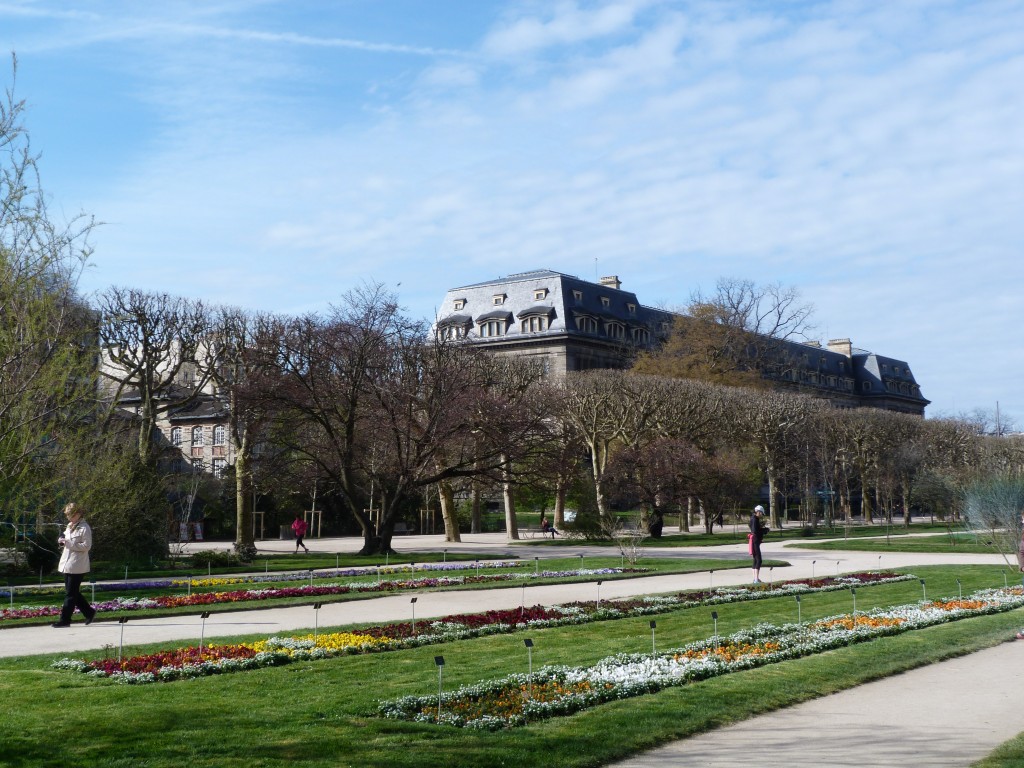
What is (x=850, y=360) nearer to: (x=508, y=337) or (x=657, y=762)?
(x=508, y=337)

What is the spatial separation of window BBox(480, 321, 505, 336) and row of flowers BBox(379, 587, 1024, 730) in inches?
2839

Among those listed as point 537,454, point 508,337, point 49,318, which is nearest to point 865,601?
point 49,318

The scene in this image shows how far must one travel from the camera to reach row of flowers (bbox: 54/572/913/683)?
12.1 metres

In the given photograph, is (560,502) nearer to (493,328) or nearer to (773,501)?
(773,501)

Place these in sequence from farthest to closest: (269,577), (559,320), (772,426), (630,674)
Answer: (559,320) < (772,426) < (269,577) < (630,674)

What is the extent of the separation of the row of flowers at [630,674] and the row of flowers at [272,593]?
9.95 m

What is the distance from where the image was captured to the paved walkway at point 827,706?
8.51 meters

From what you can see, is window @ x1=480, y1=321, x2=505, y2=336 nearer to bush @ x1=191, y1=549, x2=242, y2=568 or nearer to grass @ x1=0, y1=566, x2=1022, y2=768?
bush @ x1=191, y1=549, x2=242, y2=568

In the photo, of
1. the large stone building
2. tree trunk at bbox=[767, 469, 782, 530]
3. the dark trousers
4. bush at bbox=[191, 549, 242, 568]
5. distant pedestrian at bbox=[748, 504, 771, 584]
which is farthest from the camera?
the large stone building

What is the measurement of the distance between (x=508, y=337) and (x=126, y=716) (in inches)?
3091

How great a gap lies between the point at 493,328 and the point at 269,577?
2490 inches

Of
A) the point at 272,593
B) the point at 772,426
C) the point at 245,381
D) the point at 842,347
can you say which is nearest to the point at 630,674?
the point at 272,593

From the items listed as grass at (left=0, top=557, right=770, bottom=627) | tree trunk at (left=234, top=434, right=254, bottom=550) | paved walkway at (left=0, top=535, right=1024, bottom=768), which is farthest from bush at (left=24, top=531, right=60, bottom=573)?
paved walkway at (left=0, top=535, right=1024, bottom=768)

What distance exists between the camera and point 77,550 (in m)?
15.9
